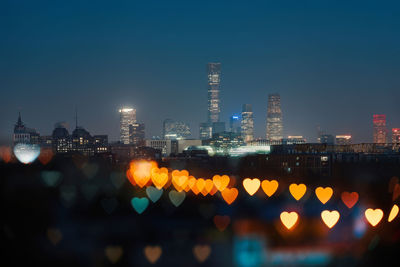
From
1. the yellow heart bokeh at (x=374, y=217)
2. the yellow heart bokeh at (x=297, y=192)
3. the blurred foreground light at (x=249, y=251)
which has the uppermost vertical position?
the yellow heart bokeh at (x=374, y=217)

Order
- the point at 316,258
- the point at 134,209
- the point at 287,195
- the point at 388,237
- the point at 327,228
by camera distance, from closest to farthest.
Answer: the point at 316,258, the point at 388,237, the point at 327,228, the point at 134,209, the point at 287,195

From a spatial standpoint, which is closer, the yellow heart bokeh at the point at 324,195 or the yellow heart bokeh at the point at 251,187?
the yellow heart bokeh at the point at 324,195

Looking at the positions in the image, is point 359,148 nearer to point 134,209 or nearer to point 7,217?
point 134,209

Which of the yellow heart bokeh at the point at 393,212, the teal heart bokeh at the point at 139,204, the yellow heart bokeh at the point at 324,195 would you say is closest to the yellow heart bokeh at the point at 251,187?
the yellow heart bokeh at the point at 324,195

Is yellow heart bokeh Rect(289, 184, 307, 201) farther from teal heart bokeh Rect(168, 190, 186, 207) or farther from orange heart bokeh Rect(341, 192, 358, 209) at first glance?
teal heart bokeh Rect(168, 190, 186, 207)

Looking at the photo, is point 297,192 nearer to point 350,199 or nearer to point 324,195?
point 324,195

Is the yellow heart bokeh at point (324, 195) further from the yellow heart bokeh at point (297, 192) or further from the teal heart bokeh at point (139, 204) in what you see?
the teal heart bokeh at point (139, 204)

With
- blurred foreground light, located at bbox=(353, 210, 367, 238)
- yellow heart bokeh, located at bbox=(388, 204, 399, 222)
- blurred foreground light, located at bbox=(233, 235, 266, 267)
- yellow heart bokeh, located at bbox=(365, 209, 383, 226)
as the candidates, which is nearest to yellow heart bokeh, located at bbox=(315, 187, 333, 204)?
yellow heart bokeh, located at bbox=(388, 204, 399, 222)

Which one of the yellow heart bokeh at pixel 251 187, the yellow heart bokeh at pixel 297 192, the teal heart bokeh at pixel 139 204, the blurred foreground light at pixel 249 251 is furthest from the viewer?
the yellow heart bokeh at pixel 251 187

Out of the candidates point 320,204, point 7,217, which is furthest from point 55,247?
point 320,204
